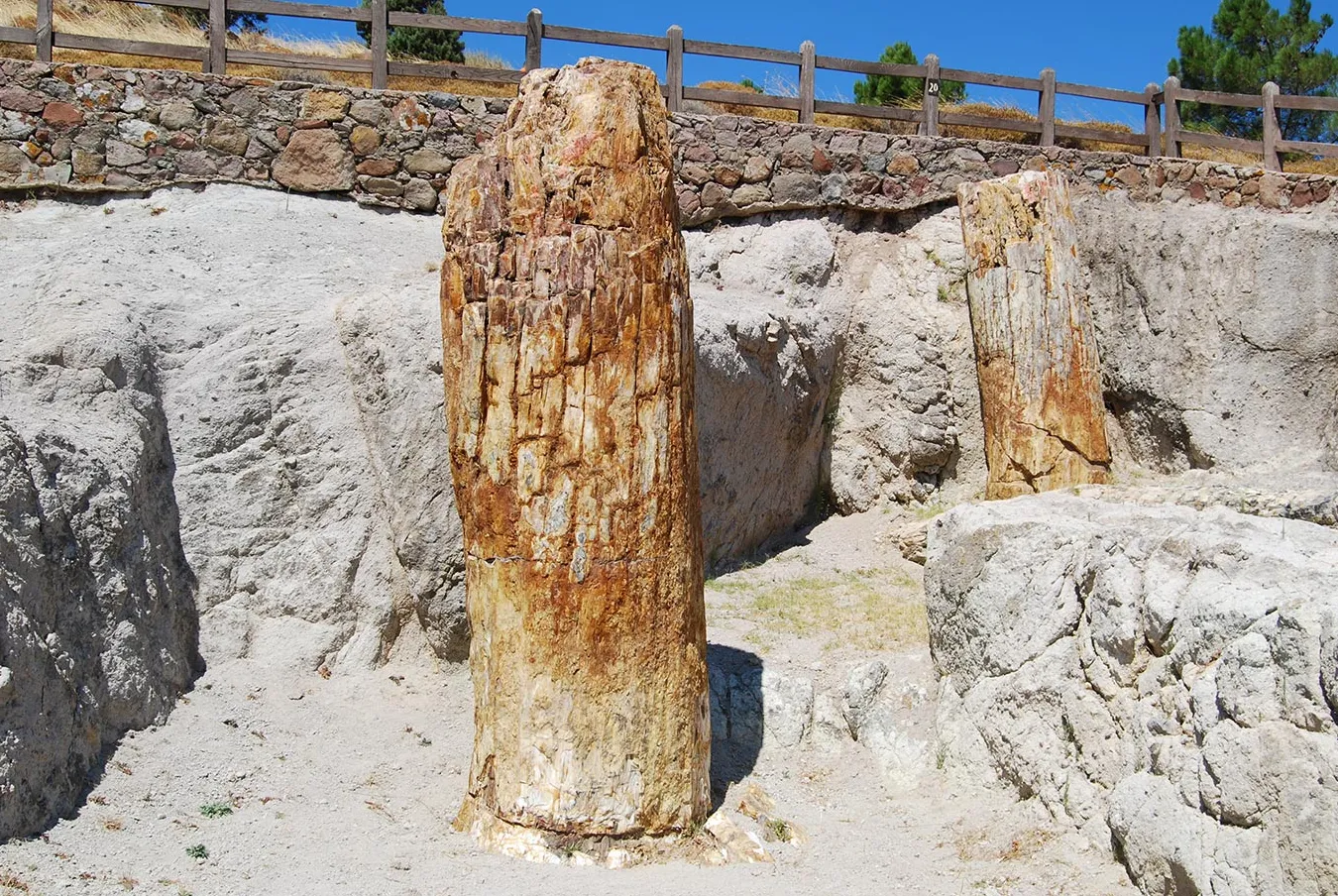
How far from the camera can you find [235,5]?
1074cm

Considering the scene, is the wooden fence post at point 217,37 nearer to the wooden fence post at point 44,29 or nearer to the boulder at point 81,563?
the wooden fence post at point 44,29

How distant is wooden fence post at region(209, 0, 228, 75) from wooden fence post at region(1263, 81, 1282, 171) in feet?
33.9

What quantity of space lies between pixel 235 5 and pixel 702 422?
17.4 ft

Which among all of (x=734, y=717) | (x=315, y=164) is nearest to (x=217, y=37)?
(x=315, y=164)

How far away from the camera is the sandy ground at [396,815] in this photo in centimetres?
511

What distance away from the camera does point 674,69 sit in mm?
11938

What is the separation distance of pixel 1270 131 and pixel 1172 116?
4.17 feet

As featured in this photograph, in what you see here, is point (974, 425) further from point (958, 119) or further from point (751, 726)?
point (751, 726)

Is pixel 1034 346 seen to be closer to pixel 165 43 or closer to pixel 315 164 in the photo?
pixel 315 164

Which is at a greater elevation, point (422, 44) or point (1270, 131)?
point (422, 44)

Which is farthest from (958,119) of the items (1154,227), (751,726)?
(751,726)

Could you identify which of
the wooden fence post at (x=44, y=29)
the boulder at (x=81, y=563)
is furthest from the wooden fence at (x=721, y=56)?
the boulder at (x=81, y=563)

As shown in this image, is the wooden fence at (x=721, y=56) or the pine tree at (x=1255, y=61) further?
the pine tree at (x=1255, y=61)

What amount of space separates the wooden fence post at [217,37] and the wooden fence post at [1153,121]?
9107mm
